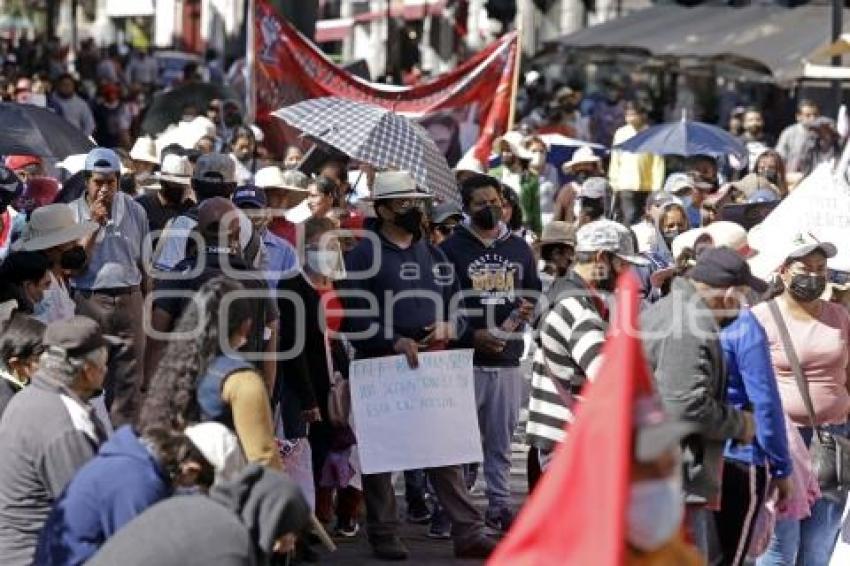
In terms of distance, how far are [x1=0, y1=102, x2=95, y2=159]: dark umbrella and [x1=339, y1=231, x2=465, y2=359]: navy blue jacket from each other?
3011 millimetres

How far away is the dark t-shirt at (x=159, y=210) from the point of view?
13.1m

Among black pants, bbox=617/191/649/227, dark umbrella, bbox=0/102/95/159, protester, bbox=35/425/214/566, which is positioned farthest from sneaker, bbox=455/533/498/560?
black pants, bbox=617/191/649/227

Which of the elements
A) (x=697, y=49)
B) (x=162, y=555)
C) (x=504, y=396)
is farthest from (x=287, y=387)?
(x=697, y=49)

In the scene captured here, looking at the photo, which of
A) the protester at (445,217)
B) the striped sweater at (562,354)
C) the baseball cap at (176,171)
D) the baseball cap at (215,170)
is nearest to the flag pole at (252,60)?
the baseball cap at (176,171)

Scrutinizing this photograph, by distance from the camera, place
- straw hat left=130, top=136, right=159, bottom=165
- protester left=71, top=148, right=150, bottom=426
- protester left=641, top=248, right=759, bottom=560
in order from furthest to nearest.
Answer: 1. straw hat left=130, top=136, right=159, bottom=165
2. protester left=71, top=148, right=150, bottom=426
3. protester left=641, top=248, right=759, bottom=560

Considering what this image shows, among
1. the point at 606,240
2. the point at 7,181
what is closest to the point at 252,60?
the point at 7,181

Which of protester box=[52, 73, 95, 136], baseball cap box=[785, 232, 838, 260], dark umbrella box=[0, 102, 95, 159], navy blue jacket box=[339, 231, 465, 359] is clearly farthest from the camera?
protester box=[52, 73, 95, 136]

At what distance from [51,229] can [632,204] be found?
39.7ft

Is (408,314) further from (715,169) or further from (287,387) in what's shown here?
(715,169)

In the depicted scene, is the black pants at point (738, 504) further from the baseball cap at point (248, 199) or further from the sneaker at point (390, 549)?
the baseball cap at point (248, 199)

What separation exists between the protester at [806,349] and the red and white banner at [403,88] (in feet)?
25.2

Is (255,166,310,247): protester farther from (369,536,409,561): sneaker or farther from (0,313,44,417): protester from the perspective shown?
(0,313,44,417): protester

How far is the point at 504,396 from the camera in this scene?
12109 mm

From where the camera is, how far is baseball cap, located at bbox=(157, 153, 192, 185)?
13328mm
